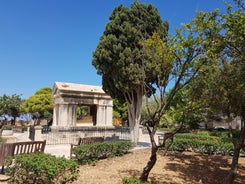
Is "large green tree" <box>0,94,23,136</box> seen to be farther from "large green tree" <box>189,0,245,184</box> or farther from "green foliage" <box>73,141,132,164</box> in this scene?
"large green tree" <box>189,0,245,184</box>

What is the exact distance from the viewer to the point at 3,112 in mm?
41156

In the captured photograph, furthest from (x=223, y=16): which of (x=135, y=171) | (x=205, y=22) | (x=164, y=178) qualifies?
(x=135, y=171)

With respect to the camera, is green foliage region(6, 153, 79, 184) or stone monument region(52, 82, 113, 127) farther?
stone monument region(52, 82, 113, 127)

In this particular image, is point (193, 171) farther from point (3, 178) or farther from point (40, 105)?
point (40, 105)

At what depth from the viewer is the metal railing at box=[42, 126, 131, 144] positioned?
15820 millimetres

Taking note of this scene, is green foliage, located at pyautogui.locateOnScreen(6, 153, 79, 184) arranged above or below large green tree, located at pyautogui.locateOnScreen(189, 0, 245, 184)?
below

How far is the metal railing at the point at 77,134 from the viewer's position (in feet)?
51.9

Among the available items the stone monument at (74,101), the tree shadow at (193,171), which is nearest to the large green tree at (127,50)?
the tree shadow at (193,171)

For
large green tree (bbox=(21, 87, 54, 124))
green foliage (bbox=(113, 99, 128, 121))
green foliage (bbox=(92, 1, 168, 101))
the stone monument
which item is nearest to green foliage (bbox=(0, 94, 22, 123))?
large green tree (bbox=(21, 87, 54, 124))

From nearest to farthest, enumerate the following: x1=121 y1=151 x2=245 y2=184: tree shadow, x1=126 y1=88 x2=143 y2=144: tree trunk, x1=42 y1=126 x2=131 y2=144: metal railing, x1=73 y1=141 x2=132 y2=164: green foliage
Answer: x1=121 y1=151 x2=245 y2=184: tree shadow → x1=73 y1=141 x2=132 y2=164: green foliage → x1=126 y1=88 x2=143 y2=144: tree trunk → x1=42 y1=126 x2=131 y2=144: metal railing

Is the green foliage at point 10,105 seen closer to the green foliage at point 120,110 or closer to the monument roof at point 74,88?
the green foliage at point 120,110

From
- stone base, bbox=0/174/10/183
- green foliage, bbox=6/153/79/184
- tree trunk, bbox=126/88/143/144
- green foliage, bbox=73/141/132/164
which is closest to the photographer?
green foliage, bbox=6/153/79/184

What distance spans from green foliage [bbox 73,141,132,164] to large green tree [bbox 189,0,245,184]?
4.53 metres

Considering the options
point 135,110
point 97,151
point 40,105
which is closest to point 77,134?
point 135,110
